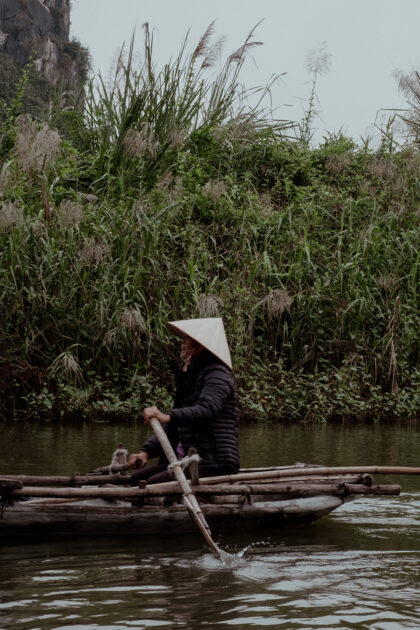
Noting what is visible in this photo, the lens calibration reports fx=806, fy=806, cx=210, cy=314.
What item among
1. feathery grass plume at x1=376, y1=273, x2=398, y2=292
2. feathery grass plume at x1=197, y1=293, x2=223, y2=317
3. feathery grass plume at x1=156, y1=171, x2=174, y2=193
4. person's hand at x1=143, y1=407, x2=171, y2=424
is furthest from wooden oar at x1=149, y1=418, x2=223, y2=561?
feathery grass plume at x1=156, y1=171, x2=174, y2=193

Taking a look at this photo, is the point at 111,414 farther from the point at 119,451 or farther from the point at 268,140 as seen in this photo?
the point at 268,140

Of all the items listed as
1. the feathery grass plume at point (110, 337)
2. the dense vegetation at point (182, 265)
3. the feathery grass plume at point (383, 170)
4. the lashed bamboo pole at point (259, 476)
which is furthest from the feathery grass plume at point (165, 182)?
the lashed bamboo pole at point (259, 476)

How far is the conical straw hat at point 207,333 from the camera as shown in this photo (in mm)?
4730

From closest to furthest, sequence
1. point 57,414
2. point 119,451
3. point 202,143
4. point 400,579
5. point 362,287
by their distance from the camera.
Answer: point 400,579, point 119,451, point 57,414, point 362,287, point 202,143

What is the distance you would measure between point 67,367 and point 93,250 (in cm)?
147

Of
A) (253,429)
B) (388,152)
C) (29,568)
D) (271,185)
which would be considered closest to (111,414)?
(253,429)

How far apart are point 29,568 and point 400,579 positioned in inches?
70.1

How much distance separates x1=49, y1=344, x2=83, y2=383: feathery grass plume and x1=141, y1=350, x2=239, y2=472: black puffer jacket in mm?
3923

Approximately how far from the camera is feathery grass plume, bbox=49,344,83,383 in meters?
8.63

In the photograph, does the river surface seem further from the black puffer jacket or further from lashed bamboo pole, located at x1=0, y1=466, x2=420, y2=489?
the black puffer jacket

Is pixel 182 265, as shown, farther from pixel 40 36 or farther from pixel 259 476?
pixel 40 36

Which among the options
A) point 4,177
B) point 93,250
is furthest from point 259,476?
point 4,177

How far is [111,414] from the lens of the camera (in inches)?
350

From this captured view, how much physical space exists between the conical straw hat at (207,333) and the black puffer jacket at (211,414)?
0.10 meters
